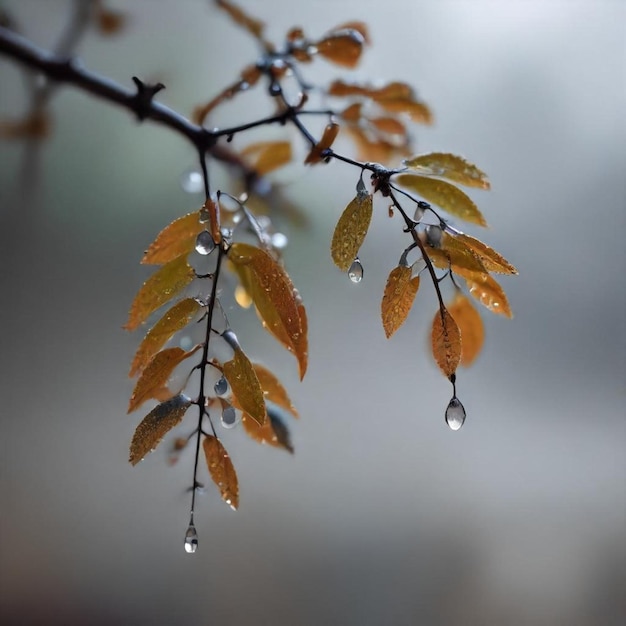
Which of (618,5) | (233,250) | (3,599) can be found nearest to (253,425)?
(233,250)

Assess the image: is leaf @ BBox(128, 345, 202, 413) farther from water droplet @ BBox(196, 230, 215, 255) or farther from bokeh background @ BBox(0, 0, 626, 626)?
bokeh background @ BBox(0, 0, 626, 626)

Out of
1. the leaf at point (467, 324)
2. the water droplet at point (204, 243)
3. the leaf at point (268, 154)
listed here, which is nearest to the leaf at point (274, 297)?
the water droplet at point (204, 243)

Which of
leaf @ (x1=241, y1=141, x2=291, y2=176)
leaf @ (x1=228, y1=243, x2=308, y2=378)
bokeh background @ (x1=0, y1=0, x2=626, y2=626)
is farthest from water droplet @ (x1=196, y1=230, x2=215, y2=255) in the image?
bokeh background @ (x1=0, y1=0, x2=626, y2=626)

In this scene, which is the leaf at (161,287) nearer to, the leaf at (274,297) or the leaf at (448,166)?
the leaf at (274,297)

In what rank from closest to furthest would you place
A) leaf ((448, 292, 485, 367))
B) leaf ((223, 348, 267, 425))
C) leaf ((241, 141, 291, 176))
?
leaf ((223, 348, 267, 425)) → leaf ((448, 292, 485, 367)) → leaf ((241, 141, 291, 176))

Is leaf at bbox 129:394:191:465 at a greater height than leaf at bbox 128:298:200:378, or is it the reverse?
leaf at bbox 128:298:200:378

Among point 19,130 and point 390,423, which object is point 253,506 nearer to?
point 390,423

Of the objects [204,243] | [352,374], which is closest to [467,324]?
[204,243]
